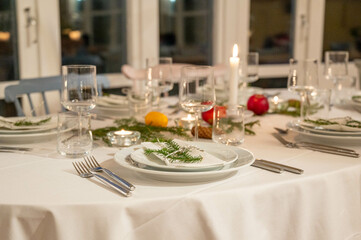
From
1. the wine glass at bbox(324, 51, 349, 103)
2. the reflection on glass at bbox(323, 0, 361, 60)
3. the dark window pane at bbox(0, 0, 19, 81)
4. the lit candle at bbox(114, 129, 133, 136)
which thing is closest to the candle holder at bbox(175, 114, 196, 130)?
the lit candle at bbox(114, 129, 133, 136)

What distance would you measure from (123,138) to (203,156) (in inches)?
13.0

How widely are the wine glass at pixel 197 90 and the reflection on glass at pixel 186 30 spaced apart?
231 centimetres

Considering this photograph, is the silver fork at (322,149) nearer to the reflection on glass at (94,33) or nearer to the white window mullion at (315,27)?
the reflection on glass at (94,33)

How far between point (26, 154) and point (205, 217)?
22.2 inches

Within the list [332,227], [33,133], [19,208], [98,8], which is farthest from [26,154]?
[98,8]

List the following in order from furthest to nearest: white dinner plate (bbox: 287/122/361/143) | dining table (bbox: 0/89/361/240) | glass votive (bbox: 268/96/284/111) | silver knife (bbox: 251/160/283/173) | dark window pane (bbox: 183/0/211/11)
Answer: dark window pane (bbox: 183/0/211/11) < glass votive (bbox: 268/96/284/111) < white dinner plate (bbox: 287/122/361/143) < silver knife (bbox: 251/160/283/173) < dining table (bbox: 0/89/361/240)

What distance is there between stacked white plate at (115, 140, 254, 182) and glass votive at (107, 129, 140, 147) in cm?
18

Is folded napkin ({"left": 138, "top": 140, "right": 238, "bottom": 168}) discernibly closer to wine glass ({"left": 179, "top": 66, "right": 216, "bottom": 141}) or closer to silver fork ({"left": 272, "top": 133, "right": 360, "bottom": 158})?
wine glass ({"left": 179, "top": 66, "right": 216, "bottom": 141})

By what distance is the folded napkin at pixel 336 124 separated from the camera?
139 cm

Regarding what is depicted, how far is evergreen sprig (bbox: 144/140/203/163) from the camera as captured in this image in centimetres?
108

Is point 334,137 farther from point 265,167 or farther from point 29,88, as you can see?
point 29,88

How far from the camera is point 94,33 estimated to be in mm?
3320

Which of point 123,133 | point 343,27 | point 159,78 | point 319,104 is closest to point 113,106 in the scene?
point 159,78

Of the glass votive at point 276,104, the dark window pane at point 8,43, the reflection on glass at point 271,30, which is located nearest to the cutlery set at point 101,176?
the glass votive at point 276,104
